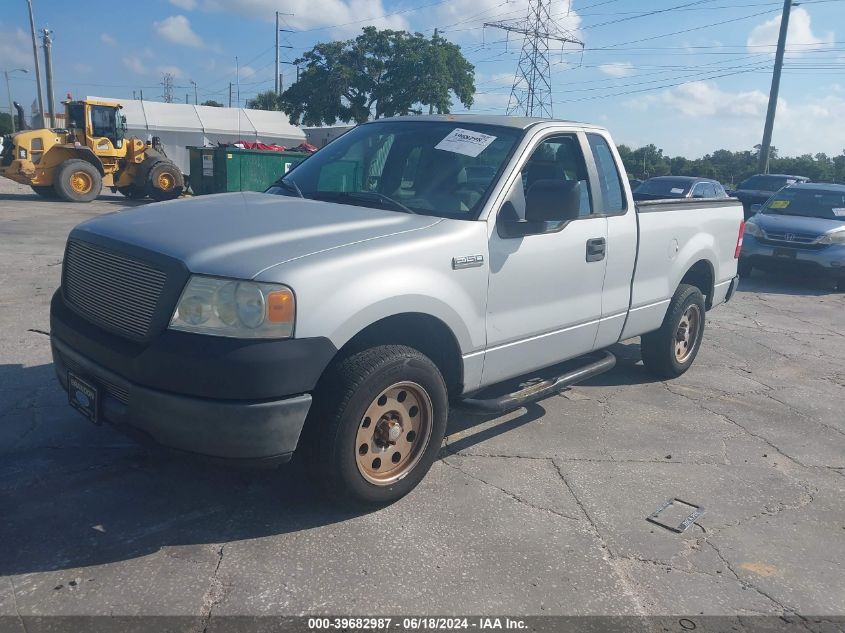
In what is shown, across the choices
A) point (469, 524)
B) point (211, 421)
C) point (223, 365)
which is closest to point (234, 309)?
point (223, 365)

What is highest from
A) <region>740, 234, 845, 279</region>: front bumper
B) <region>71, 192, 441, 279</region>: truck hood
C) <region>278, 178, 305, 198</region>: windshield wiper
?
<region>278, 178, 305, 198</region>: windshield wiper

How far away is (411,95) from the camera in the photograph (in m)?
45.8

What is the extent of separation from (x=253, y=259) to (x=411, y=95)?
4476cm

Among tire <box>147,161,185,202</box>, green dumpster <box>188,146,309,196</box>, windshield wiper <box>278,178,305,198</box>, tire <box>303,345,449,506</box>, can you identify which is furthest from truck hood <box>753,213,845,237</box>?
tire <box>147,161,185,202</box>

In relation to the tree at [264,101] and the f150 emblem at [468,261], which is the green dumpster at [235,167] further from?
the tree at [264,101]

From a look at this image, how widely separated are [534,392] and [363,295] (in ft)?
5.13

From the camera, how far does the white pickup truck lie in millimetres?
3064

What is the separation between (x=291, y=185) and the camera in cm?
473

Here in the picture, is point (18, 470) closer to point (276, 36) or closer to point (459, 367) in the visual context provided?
point (459, 367)

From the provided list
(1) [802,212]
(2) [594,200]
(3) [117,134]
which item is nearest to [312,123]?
(3) [117,134]

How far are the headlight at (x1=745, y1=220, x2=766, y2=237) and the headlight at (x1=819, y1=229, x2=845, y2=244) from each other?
0.90 m

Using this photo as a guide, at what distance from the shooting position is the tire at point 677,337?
5.96 metres

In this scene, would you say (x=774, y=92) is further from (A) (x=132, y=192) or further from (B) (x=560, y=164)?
(B) (x=560, y=164)

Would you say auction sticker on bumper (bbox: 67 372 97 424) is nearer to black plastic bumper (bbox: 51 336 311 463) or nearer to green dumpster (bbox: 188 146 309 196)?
black plastic bumper (bbox: 51 336 311 463)
